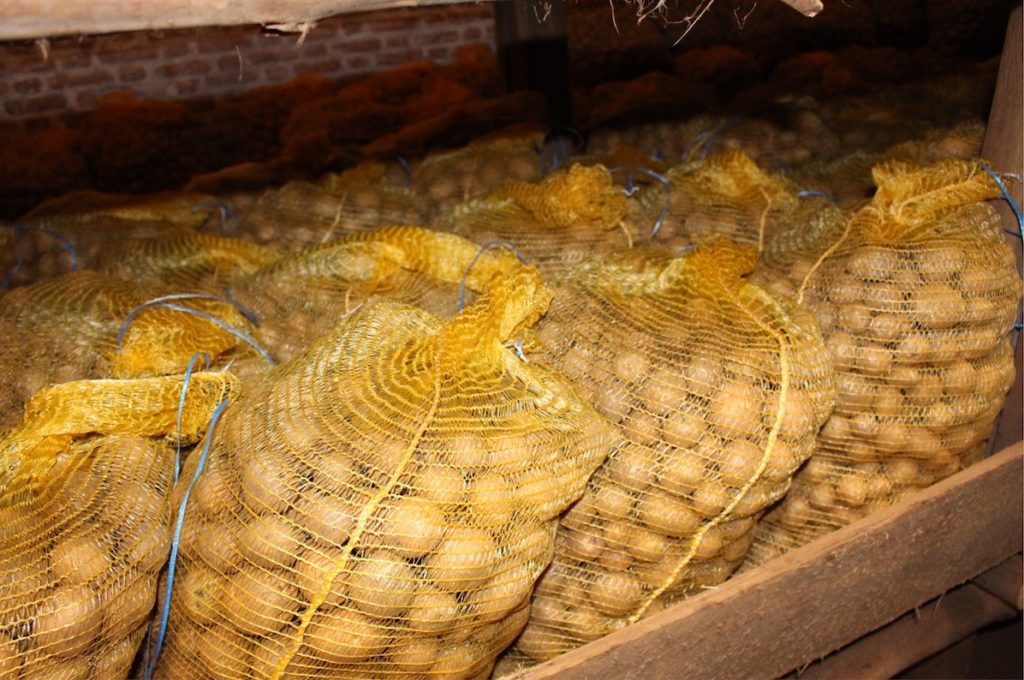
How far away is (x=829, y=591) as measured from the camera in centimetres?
186

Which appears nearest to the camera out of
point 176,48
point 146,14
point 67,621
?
point 146,14

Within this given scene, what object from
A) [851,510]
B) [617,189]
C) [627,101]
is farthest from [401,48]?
[851,510]

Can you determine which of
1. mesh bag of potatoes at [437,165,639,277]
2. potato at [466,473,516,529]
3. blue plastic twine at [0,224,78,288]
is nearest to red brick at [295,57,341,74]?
blue plastic twine at [0,224,78,288]

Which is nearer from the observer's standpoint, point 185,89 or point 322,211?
point 322,211

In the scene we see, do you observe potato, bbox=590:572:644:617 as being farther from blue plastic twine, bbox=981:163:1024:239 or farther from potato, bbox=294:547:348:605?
blue plastic twine, bbox=981:163:1024:239

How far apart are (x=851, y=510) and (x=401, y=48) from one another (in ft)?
13.6

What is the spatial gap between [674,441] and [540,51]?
2.64 metres

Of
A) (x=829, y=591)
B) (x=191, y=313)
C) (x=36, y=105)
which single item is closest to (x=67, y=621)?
(x=191, y=313)

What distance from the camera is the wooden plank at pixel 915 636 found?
7.19 feet

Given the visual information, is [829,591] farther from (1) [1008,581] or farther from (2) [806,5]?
(2) [806,5]

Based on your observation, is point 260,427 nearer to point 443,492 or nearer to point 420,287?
point 443,492

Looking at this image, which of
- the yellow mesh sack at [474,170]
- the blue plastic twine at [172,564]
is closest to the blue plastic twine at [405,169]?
the yellow mesh sack at [474,170]

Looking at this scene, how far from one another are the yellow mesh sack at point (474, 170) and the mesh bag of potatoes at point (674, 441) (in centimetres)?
115

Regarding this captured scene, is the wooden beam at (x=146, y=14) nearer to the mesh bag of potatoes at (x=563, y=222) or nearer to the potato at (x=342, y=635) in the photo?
the potato at (x=342, y=635)
